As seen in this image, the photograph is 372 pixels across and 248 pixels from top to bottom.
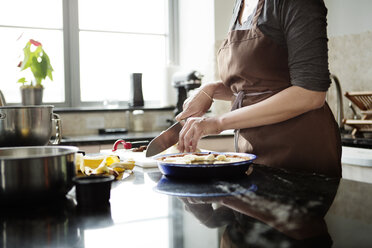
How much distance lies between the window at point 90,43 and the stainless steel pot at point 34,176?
256 centimetres

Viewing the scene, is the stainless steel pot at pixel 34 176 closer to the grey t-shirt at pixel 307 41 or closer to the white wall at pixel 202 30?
the grey t-shirt at pixel 307 41

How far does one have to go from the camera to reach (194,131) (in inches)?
44.9

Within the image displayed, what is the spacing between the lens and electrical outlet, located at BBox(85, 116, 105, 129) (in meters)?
3.11

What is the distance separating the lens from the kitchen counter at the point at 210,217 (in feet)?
1.82

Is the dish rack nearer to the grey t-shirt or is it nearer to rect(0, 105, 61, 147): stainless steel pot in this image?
the grey t-shirt

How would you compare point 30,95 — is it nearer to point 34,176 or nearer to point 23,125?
point 23,125

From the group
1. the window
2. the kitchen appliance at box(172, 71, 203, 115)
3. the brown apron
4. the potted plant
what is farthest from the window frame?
the brown apron

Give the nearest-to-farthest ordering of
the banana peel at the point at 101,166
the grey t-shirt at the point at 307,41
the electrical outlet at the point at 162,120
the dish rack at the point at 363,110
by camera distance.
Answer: the banana peel at the point at 101,166 → the grey t-shirt at the point at 307,41 → the dish rack at the point at 363,110 → the electrical outlet at the point at 162,120

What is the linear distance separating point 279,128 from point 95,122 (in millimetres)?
2089

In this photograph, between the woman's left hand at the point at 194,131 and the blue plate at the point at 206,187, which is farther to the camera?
the woman's left hand at the point at 194,131

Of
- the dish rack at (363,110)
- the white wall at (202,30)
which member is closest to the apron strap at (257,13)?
the dish rack at (363,110)

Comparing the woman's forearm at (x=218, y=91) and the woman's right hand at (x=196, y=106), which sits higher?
the woman's forearm at (x=218, y=91)

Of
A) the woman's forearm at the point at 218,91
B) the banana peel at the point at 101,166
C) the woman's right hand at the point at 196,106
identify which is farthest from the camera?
the woman's forearm at the point at 218,91

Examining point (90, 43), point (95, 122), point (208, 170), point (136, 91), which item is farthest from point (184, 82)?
point (208, 170)
